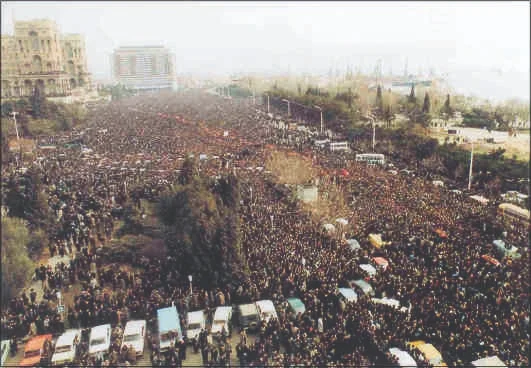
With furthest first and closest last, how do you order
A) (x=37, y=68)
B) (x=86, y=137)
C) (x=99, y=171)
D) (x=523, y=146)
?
(x=37, y=68) < (x=86, y=137) < (x=523, y=146) < (x=99, y=171)

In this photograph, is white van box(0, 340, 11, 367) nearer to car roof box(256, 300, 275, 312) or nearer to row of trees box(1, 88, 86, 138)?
car roof box(256, 300, 275, 312)

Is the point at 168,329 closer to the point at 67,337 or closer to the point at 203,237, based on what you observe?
the point at 67,337

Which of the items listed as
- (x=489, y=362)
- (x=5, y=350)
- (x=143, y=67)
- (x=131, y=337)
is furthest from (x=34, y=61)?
Answer: (x=489, y=362)

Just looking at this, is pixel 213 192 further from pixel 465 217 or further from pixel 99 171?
pixel 99 171

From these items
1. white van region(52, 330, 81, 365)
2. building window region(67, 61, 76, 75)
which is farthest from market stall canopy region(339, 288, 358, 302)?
building window region(67, 61, 76, 75)

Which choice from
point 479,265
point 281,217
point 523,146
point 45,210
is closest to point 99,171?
point 45,210

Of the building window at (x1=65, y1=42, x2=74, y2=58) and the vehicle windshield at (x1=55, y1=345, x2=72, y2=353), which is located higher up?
the building window at (x1=65, y1=42, x2=74, y2=58)
